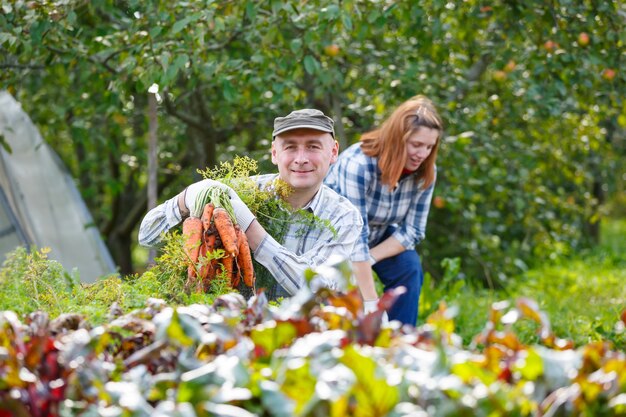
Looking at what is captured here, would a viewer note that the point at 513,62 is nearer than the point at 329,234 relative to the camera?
No

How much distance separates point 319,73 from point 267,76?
312 mm

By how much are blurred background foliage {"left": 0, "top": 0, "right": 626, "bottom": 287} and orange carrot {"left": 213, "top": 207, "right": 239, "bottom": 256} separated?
1785 mm

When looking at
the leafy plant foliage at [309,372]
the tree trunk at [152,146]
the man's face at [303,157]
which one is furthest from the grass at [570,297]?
the leafy plant foliage at [309,372]

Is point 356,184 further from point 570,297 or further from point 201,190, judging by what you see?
point 570,297

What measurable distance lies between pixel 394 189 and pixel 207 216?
1792 millimetres

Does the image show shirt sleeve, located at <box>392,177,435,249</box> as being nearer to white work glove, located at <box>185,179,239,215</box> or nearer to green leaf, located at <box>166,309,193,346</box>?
white work glove, located at <box>185,179,239,215</box>

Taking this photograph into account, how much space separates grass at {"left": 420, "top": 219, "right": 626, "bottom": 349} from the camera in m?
4.89

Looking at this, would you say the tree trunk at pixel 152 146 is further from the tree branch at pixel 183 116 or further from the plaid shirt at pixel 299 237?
the plaid shirt at pixel 299 237

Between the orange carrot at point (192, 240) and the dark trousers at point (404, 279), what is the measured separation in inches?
77.4

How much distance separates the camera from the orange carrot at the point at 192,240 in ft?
7.88

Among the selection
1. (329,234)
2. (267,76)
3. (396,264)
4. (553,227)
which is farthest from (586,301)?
(329,234)

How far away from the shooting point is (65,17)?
4.36 meters

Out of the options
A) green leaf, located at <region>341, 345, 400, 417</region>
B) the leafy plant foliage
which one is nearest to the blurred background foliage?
the leafy plant foliage

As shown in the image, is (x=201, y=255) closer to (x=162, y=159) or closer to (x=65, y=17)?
(x=65, y=17)
